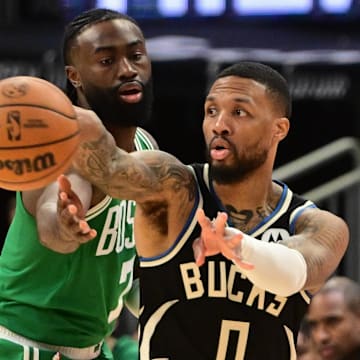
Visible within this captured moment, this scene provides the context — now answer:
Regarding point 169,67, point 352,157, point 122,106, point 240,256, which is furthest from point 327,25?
point 240,256

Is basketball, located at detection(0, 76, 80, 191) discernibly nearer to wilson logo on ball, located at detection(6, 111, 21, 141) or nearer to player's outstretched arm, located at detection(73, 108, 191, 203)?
wilson logo on ball, located at detection(6, 111, 21, 141)

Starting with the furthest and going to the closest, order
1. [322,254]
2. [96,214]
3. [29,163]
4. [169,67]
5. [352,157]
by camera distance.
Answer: [169,67]
[352,157]
[96,214]
[322,254]
[29,163]

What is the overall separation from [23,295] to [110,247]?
0.40m

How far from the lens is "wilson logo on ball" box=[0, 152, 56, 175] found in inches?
194

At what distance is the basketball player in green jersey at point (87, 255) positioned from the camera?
568cm

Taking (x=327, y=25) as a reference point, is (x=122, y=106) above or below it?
above

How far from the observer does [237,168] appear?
5.41 meters

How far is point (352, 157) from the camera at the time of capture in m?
8.97

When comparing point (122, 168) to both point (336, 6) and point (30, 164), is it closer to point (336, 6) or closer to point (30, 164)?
point (30, 164)

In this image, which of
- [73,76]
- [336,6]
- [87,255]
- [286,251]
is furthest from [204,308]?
[336,6]

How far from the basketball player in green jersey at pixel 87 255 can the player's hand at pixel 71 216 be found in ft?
1.53

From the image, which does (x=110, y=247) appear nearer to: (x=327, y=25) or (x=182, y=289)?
(x=182, y=289)

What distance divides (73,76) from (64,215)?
1.09 metres

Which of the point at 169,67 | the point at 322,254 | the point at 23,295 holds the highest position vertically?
the point at 322,254
